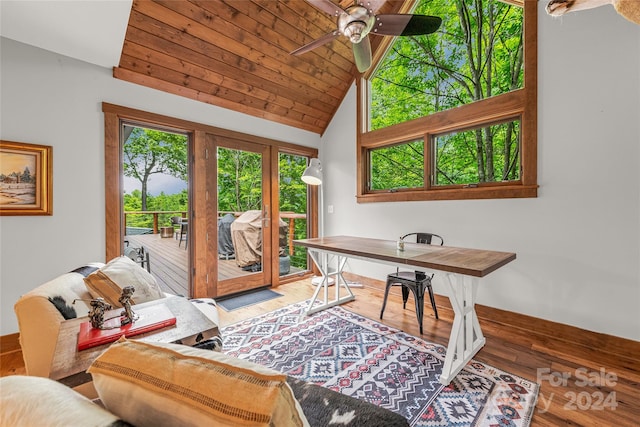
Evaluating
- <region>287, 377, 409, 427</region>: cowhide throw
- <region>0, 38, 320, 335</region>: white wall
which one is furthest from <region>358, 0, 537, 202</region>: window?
<region>0, 38, 320, 335</region>: white wall

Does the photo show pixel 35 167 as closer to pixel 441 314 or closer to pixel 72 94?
pixel 72 94

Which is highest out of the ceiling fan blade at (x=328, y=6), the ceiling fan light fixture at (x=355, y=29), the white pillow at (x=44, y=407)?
the ceiling fan blade at (x=328, y=6)

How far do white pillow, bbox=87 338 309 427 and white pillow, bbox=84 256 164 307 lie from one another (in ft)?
3.76

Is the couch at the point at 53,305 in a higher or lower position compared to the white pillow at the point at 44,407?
lower

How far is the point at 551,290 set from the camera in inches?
91.7

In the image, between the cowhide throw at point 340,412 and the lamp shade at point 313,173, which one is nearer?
the cowhide throw at point 340,412

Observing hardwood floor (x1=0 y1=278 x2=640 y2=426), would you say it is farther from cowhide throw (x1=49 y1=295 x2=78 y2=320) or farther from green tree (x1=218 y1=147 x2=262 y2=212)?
green tree (x1=218 y1=147 x2=262 y2=212)

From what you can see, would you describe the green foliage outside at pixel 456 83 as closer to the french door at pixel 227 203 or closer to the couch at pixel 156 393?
the french door at pixel 227 203

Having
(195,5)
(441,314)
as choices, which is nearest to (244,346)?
(441,314)

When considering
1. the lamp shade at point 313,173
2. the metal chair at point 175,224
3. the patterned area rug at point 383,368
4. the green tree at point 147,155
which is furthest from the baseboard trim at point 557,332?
the metal chair at point 175,224

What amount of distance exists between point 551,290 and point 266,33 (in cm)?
378

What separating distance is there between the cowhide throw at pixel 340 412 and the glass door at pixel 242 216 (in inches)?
108

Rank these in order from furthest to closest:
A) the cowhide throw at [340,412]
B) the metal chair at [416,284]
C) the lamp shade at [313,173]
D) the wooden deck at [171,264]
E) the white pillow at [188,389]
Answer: the wooden deck at [171,264] → the lamp shade at [313,173] → the metal chair at [416,284] → the cowhide throw at [340,412] → the white pillow at [188,389]

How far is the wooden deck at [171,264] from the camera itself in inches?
136
